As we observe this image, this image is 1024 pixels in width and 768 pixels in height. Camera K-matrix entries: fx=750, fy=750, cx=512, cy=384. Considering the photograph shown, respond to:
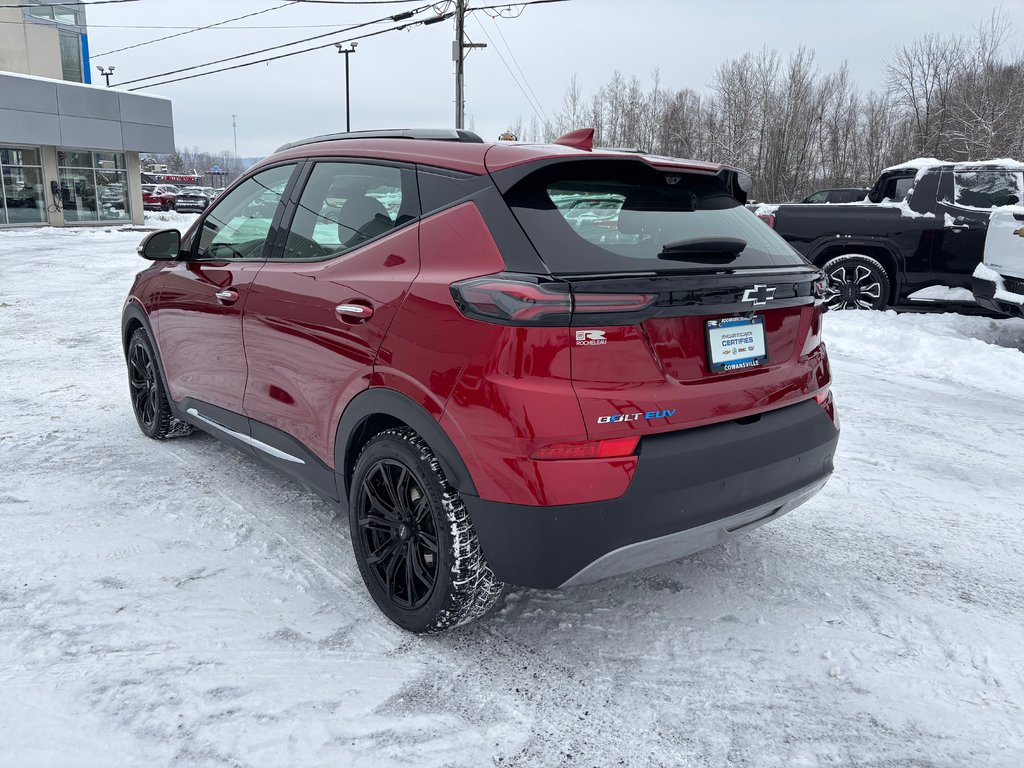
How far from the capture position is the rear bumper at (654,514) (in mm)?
2283

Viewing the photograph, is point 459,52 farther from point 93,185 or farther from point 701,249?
point 701,249

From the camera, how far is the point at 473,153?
2.68 m

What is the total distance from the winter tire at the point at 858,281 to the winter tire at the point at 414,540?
8.11 metres

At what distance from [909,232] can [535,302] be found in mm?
8781

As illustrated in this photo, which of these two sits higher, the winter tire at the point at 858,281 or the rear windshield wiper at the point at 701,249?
the rear windshield wiper at the point at 701,249

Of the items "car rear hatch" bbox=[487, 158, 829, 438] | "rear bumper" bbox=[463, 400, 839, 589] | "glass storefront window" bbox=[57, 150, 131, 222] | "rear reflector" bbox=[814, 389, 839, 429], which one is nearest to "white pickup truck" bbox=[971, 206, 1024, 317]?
"rear reflector" bbox=[814, 389, 839, 429]

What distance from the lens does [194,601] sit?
2971 mm

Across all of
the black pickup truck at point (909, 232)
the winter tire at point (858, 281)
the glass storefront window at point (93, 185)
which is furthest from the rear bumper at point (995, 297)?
the glass storefront window at point (93, 185)

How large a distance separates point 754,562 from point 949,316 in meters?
7.60

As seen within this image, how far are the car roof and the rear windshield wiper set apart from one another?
14.2 inches

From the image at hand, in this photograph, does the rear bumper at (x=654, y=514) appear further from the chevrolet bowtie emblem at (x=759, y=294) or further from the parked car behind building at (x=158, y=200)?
the parked car behind building at (x=158, y=200)

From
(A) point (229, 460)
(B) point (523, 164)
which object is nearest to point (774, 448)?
(B) point (523, 164)

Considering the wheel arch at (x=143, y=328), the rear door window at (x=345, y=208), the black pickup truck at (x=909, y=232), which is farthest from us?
the black pickup truck at (x=909, y=232)

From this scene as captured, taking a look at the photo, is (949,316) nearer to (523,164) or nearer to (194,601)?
(523,164)
